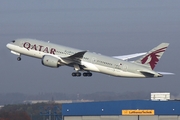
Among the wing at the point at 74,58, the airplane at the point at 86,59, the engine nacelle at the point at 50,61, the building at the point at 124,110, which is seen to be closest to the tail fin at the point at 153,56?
the airplane at the point at 86,59

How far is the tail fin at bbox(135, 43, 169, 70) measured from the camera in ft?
300

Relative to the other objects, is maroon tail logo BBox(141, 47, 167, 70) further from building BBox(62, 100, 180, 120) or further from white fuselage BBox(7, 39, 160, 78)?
building BBox(62, 100, 180, 120)

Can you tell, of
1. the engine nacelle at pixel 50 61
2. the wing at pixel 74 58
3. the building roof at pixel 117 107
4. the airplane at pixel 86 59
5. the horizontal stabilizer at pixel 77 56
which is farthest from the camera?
the engine nacelle at pixel 50 61

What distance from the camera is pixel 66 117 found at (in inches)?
3533

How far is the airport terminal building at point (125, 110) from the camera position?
84.6 meters

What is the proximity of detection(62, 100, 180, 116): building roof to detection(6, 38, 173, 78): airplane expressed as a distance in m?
5.69

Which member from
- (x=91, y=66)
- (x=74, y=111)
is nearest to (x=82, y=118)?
(x=74, y=111)

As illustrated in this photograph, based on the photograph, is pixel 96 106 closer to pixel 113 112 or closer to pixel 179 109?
pixel 113 112

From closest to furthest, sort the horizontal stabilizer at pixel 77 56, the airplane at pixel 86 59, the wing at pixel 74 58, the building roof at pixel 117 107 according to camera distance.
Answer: the building roof at pixel 117 107
the airplane at pixel 86 59
the horizontal stabilizer at pixel 77 56
the wing at pixel 74 58

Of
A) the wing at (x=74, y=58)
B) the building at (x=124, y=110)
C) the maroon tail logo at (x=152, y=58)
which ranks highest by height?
the wing at (x=74, y=58)

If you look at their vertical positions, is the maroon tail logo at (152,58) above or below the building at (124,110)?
above

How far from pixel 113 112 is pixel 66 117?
7.13m

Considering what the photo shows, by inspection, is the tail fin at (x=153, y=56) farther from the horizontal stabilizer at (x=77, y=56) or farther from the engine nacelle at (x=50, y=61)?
the engine nacelle at (x=50, y=61)

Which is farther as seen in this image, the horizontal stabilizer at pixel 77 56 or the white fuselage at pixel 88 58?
the horizontal stabilizer at pixel 77 56
